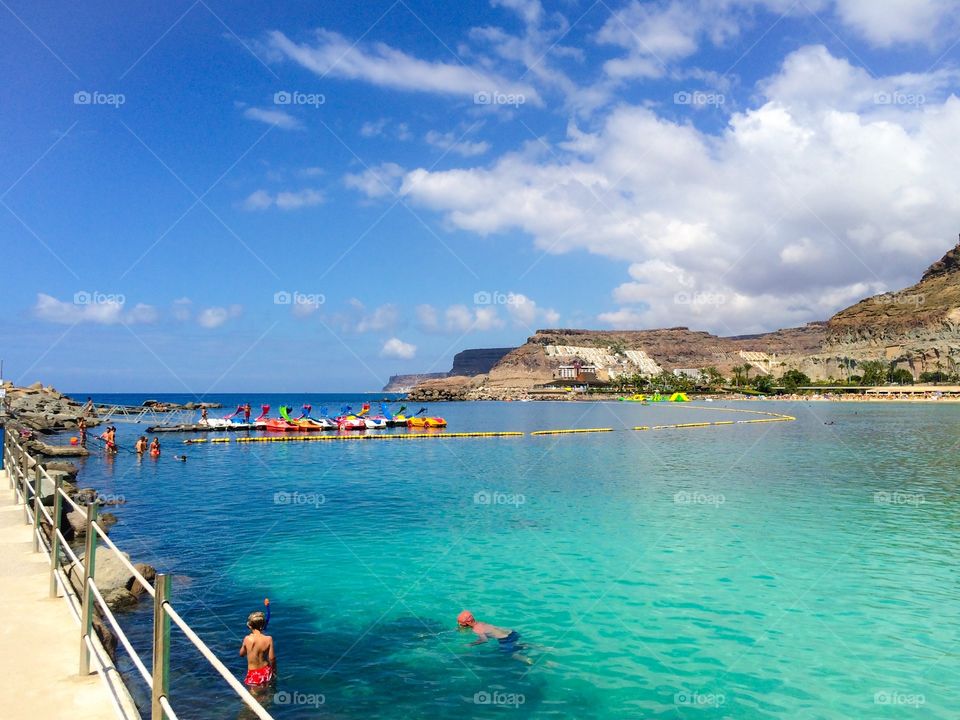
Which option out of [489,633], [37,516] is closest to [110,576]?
[37,516]

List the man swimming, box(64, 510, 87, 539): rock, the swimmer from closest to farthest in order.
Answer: the swimmer < the man swimming < box(64, 510, 87, 539): rock

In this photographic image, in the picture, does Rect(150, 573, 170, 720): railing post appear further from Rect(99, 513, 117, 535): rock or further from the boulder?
Rect(99, 513, 117, 535): rock

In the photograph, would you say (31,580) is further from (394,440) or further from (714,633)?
(394,440)

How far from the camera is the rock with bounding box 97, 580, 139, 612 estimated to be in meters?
14.2

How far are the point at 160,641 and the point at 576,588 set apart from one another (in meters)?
13.2

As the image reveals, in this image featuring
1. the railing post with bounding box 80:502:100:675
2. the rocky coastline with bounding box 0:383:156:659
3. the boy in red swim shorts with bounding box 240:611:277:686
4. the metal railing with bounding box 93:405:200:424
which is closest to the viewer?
the railing post with bounding box 80:502:100:675

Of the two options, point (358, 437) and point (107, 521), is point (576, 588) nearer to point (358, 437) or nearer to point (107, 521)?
point (107, 521)

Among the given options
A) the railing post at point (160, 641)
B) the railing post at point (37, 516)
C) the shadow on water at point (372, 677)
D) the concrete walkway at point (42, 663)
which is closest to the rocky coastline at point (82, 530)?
the railing post at point (37, 516)

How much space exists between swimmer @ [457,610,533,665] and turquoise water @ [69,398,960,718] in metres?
0.29

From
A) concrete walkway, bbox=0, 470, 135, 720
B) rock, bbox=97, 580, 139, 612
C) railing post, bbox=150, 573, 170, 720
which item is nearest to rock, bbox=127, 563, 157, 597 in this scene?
rock, bbox=97, 580, 139, 612

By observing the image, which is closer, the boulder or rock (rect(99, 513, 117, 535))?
the boulder

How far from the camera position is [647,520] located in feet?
80.4

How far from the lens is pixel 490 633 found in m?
13.3

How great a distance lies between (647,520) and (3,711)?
21808 mm
